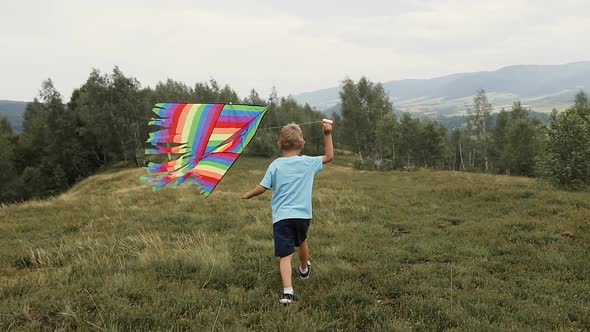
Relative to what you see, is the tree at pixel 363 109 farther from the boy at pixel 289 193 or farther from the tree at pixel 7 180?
the boy at pixel 289 193

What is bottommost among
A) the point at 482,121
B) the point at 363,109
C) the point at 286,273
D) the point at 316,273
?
the point at 482,121

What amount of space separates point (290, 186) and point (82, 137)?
7198 cm

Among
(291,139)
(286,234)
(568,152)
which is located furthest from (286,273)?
(568,152)

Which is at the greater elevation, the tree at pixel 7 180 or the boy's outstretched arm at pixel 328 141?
the boy's outstretched arm at pixel 328 141

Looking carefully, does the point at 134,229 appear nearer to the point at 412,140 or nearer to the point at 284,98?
the point at 412,140

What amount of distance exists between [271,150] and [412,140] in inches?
991

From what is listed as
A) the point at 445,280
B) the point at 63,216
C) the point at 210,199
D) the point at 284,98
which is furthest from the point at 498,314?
the point at 284,98

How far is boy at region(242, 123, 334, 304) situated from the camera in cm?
571

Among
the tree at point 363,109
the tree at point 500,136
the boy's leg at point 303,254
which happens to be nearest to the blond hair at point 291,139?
the boy's leg at point 303,254

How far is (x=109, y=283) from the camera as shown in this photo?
577 centimetres

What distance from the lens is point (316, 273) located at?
21.5 ft

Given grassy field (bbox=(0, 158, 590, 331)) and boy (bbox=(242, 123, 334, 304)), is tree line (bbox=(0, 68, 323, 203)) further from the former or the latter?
boy (bbox=(242, 123, 334, 304))

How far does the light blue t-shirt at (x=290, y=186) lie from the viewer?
574 centimetres

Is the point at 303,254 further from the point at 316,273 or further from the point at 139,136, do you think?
the point at 139,136
